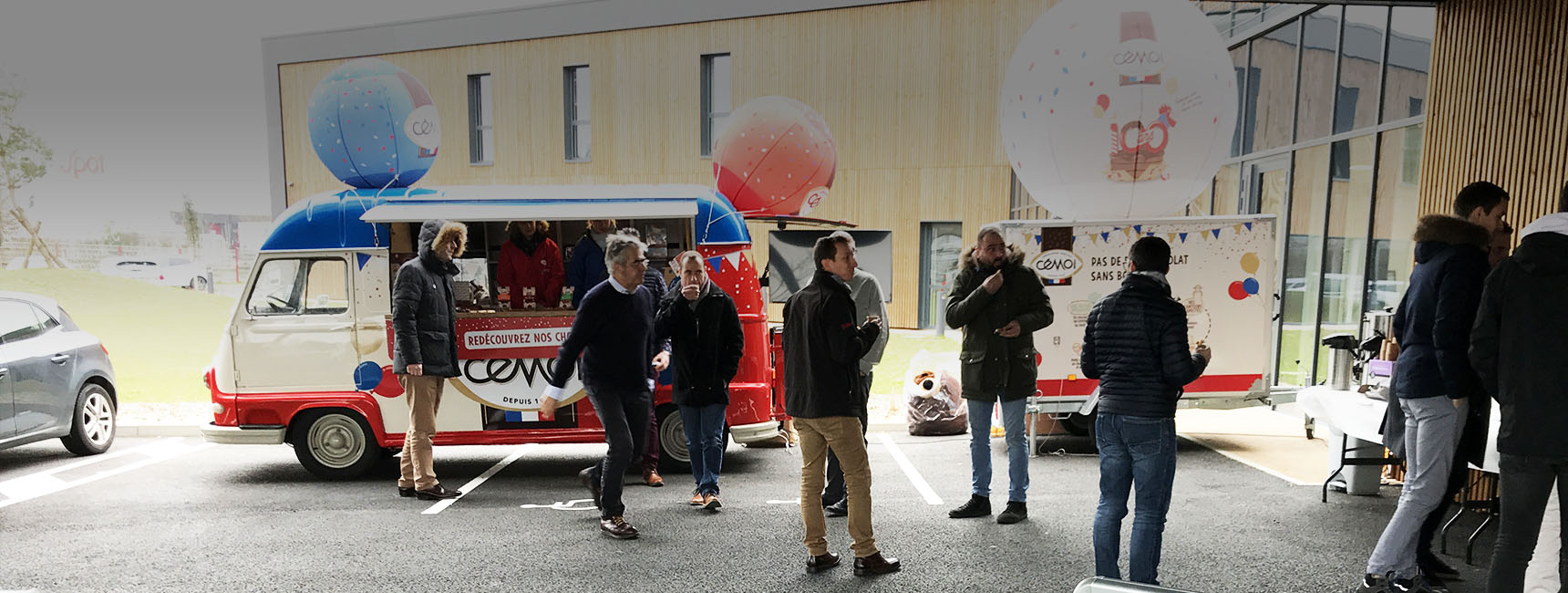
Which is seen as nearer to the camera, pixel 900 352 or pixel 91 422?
pixel 91 422

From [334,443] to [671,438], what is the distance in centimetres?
236

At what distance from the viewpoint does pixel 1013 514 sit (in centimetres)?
469

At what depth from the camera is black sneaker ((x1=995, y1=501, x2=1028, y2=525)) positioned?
468 centimetres

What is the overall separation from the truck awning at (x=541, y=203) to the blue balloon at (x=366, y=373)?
3.43 feet

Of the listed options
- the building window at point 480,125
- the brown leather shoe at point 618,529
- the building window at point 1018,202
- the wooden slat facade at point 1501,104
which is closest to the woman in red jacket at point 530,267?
the brown leather shoe at point 618,529

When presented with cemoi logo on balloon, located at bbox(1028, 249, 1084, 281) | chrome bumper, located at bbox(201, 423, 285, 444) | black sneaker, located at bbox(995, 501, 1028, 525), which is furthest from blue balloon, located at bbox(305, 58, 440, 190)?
black sneaker, located at bbox(995, 501, 1028, 525)

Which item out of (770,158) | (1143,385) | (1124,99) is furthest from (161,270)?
(1143,385)

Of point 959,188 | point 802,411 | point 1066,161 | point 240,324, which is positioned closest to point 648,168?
point 959,188

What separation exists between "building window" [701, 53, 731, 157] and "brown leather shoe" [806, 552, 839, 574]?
11.1 metres

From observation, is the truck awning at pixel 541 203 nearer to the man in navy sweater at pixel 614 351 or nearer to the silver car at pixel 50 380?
the man in navy sweater at pixel 614 351

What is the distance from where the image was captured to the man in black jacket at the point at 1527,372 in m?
2.87

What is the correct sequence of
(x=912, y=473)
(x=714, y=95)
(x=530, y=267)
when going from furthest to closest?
1. (x=714, y=95)
2. (x=530, y=267)
3. (x=912, y=473)

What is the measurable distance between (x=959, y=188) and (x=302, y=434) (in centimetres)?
1048

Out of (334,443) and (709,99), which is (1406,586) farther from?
(709,99)
